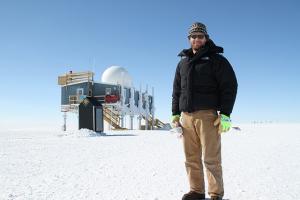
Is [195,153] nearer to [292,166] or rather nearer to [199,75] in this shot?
[199,75]

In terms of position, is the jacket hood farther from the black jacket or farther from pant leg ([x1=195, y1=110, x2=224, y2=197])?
pant leg ([x1=195, y1=110, x2=224, y2=197])

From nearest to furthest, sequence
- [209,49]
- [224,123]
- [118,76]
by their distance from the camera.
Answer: [224,123] → [209,49] → [118,76]

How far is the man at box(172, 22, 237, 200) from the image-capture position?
3836mm

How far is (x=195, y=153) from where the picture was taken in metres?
4.16

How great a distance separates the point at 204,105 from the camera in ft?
12.9

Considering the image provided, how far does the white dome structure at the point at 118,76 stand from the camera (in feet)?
129

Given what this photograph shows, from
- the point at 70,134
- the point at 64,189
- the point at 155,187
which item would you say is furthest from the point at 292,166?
the point at 70,134

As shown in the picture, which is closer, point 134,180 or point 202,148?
point 202,148

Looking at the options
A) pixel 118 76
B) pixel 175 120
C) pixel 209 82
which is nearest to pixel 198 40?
pixel 209 82

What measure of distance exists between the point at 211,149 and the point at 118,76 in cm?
3593

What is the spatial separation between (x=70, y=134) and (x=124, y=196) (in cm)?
1902

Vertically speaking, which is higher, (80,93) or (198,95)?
(80,93)

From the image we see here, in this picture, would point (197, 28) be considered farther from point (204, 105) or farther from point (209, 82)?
point (204, 105)

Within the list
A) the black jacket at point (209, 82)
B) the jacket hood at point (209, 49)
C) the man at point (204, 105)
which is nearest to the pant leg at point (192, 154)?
the man at point (204, 105)
